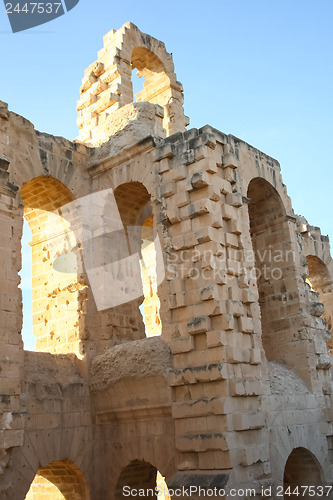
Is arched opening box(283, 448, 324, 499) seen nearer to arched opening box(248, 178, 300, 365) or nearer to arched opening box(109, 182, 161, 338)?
arched opening box(248, 178, 300, 365)

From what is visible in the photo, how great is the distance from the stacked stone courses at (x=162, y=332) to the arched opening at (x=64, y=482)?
24 millimetres

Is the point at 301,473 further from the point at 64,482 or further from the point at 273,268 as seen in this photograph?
the point at 64,482

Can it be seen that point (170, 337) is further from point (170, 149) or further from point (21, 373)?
point (170, 149)

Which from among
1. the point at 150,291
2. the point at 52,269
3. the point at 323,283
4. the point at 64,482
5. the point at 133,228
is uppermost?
the point at 133,228

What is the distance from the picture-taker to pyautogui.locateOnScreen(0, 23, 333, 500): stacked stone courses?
6465 mm

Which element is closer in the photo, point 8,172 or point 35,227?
point 8,172

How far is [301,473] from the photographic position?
7.76 m

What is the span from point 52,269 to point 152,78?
529 cm

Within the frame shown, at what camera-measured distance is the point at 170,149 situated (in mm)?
7539

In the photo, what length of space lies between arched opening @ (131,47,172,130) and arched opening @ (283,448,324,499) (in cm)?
675

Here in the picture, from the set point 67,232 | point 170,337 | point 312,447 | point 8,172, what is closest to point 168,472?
point 170,337

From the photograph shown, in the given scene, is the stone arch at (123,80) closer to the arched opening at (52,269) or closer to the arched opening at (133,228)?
the arched opening at (133,228)

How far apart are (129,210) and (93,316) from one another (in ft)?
6.32
